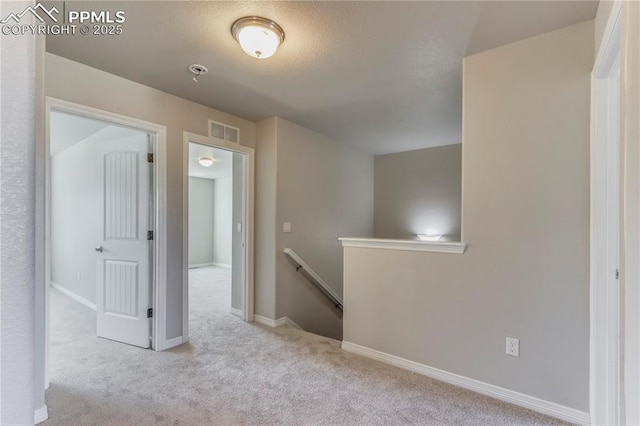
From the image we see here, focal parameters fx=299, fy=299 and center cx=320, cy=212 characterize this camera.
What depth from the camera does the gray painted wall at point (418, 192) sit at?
15.1 feet

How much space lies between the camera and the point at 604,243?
166 centimetres

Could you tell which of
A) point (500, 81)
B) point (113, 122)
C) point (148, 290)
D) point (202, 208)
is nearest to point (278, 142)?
point (113, 122)

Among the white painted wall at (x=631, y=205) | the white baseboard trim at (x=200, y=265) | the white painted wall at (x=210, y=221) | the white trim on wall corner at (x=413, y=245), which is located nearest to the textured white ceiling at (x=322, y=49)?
the white painted wall at (x=631, y=205)

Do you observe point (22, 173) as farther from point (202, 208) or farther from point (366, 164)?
point (202, 208)

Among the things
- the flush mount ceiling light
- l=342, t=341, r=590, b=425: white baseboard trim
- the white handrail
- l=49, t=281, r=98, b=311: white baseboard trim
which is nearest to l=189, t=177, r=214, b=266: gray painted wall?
l=49, t=281, r=98, b=311: white baseboard trim

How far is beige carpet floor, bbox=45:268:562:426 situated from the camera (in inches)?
72.1

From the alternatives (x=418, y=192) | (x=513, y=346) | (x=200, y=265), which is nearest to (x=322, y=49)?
(x=513, y=346)

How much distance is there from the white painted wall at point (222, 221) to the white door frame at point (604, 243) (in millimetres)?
7246

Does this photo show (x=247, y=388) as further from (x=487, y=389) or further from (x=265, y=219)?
(x=265, y=219)

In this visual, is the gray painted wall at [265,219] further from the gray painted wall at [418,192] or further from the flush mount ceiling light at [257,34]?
the gray painted wall at [418,192]

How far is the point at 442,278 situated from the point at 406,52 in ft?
5.46

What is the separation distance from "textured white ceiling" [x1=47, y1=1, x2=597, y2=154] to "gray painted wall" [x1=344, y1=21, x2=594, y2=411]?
243mm

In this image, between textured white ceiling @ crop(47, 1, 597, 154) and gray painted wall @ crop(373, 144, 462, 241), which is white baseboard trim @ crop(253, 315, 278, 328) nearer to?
textured white ceiling @ crop(47, 1, 597, 154)

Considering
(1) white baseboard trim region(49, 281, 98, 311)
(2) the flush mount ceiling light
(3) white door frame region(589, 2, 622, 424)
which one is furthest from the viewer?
(1) white baseboard trim region(49, 281, 98, 311)
